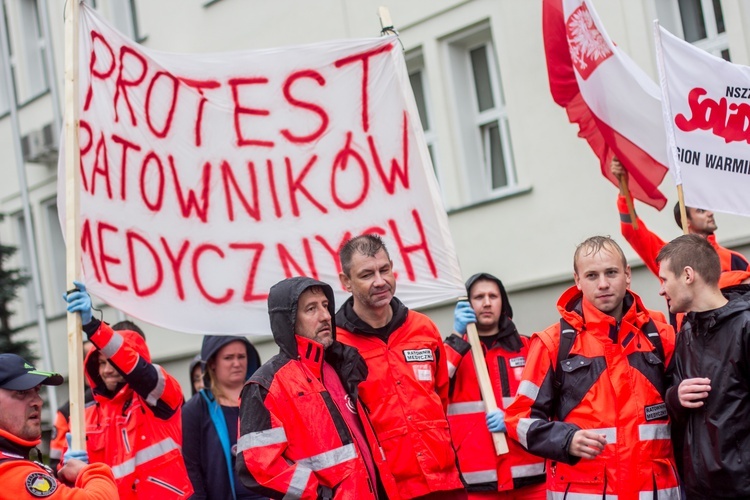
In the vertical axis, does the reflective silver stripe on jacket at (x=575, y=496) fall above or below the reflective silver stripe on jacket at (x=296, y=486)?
below

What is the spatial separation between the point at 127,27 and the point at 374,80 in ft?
38.6

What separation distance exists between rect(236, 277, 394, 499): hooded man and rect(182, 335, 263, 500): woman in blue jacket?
4.50ft

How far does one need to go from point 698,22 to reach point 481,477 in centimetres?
559

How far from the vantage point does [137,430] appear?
5906mm

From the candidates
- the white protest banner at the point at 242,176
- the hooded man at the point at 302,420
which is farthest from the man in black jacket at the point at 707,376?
the white protest banner at the point at 242,176

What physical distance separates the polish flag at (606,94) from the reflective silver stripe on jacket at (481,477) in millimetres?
1814

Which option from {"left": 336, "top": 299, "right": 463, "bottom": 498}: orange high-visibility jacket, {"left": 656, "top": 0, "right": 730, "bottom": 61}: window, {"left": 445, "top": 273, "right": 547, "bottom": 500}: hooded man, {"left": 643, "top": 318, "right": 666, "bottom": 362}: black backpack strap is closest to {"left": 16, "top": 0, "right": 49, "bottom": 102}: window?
{"left": 656, "top": 0, "right": 730, "bottom": 61}: window

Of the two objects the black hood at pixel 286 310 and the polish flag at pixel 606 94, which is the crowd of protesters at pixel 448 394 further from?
the polish flag at pixel 606 94

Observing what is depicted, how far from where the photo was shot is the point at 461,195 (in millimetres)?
11664

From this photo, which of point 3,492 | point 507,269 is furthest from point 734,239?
point 3,492

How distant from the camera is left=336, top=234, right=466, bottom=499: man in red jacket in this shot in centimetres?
479

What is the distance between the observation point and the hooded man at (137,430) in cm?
584

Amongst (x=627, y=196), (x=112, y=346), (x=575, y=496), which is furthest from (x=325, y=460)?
(x=627, y=196)

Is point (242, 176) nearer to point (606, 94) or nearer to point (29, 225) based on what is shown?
point (606, 94)
